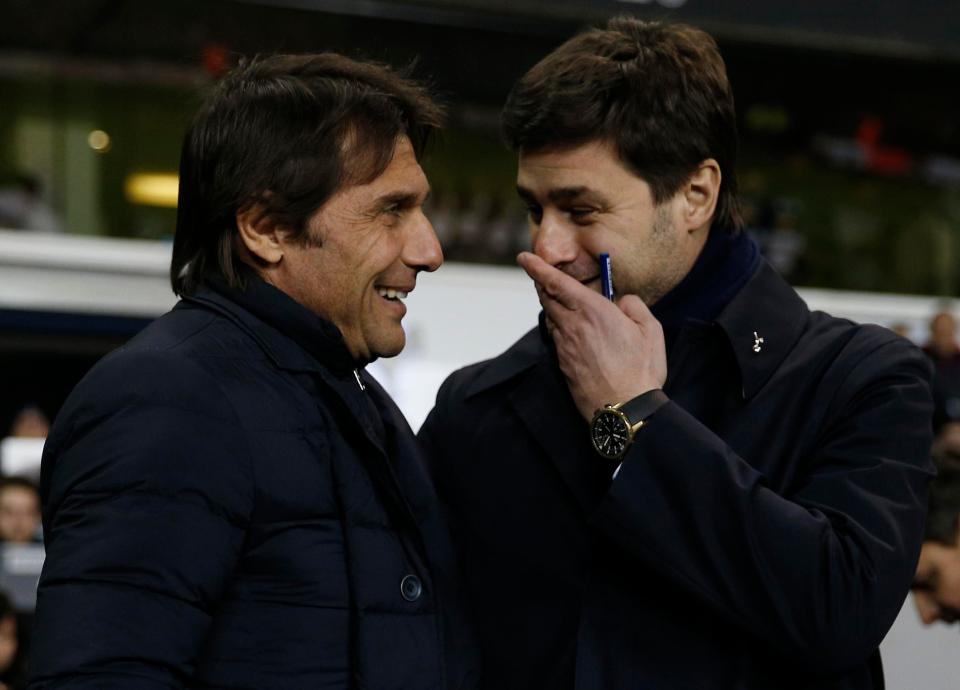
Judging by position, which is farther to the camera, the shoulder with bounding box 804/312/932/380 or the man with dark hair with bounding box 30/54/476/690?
the shoulder with bounding box 804/312/932/380

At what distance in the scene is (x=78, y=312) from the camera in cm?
798

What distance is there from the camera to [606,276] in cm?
245

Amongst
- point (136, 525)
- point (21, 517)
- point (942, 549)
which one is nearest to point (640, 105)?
point (136, 525)

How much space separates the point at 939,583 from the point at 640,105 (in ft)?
5.91

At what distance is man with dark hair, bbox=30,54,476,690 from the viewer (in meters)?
1.88

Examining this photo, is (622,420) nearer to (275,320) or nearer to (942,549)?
(275,320)

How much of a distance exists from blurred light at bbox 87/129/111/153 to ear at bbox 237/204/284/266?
741 cm

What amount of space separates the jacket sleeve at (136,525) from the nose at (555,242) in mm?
694

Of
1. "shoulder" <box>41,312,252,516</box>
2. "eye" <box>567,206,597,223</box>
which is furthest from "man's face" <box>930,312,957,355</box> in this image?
"shoulder" <box>41,312,252,516</box>

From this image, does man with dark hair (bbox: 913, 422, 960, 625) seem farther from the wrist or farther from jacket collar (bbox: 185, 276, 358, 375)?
jacket collar (bbox: 185, 276, 358, 375)

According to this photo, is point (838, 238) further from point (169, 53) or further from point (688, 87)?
point (688, 87)

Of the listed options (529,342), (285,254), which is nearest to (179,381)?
(285,254)

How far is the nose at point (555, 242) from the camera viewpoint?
248 centimetres

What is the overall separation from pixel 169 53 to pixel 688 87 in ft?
24.7
